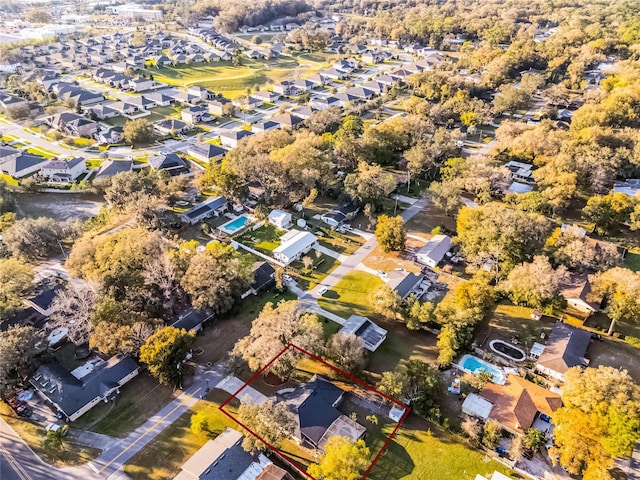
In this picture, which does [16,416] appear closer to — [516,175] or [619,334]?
[619,334]

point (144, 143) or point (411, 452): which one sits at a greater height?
point (144, 143)

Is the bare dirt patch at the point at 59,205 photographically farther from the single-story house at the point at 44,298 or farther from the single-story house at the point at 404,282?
the single-story house at the point at 404,282

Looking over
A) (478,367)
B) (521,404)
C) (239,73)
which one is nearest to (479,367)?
(478,367)

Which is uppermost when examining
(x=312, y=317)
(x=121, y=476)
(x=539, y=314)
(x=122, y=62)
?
(x=122, y=62)

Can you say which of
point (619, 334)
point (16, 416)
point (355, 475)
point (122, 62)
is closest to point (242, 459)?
point (355, 475)

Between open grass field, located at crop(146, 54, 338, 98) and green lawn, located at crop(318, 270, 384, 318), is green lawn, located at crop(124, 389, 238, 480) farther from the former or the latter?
open grass field, located at crop(146, 54, 338, 98)
